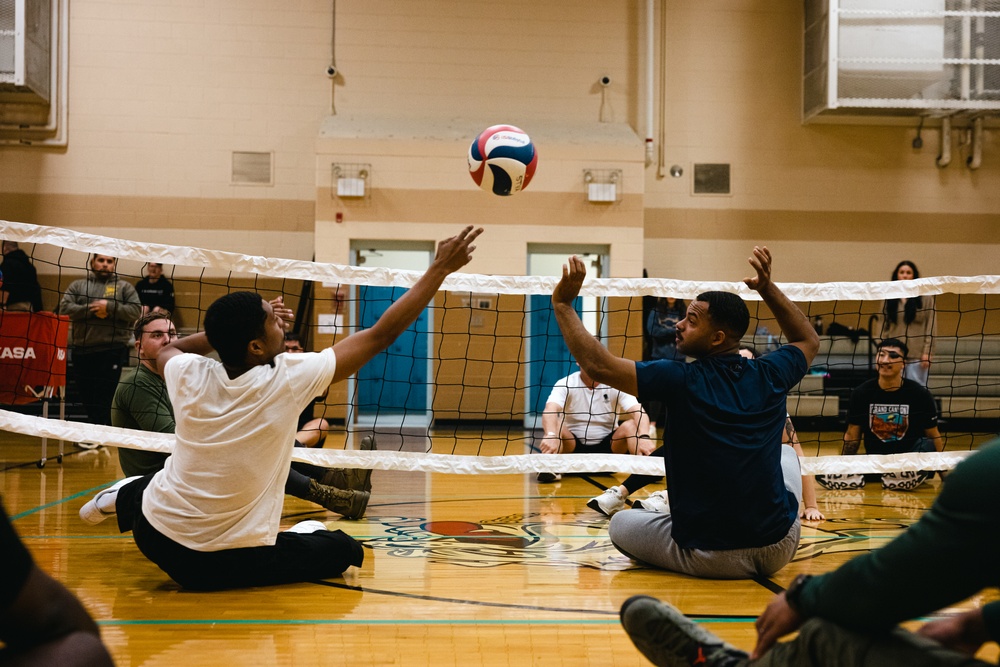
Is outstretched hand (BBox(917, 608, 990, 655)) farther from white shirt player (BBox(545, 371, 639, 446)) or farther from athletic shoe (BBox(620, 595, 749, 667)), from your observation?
white shirt player (BBox(545, 371, 639, 446))

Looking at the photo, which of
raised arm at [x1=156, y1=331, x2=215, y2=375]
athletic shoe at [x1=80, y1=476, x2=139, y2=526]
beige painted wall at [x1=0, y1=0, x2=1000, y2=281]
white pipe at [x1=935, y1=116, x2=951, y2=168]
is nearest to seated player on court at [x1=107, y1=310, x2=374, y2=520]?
athletic shoe at [x1=80, y1=476, x2=139, y2=526]

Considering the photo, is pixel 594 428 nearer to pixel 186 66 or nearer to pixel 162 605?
pixel 162 605

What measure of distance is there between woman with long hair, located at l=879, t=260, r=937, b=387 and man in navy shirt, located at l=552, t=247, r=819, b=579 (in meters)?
5.50

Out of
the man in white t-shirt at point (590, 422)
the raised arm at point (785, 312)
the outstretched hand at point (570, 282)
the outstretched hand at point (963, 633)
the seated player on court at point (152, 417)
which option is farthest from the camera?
the man in white t-shirt at point (590, 422)

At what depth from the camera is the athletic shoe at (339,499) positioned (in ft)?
16.1

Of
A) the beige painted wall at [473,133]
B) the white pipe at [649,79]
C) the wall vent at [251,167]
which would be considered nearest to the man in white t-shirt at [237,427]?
the beige painted wall at [473,133]

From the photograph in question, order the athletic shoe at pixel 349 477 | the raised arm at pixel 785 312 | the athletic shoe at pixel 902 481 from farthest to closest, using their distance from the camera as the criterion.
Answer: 1. the athletic shoe at pixel 902 481
2. the athletic shoe at pixel 349 477
3. the raised arm at pixel 785 312

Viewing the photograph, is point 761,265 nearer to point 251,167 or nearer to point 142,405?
point 142,405

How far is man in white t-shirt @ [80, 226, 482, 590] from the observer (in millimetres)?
3182

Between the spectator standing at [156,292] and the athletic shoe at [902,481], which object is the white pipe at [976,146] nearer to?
the athletic shoe at [902,481]

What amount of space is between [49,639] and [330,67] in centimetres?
1111

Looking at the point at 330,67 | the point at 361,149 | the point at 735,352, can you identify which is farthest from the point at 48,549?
the point at 330,67

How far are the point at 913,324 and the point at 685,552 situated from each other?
735cm

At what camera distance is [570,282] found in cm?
332
